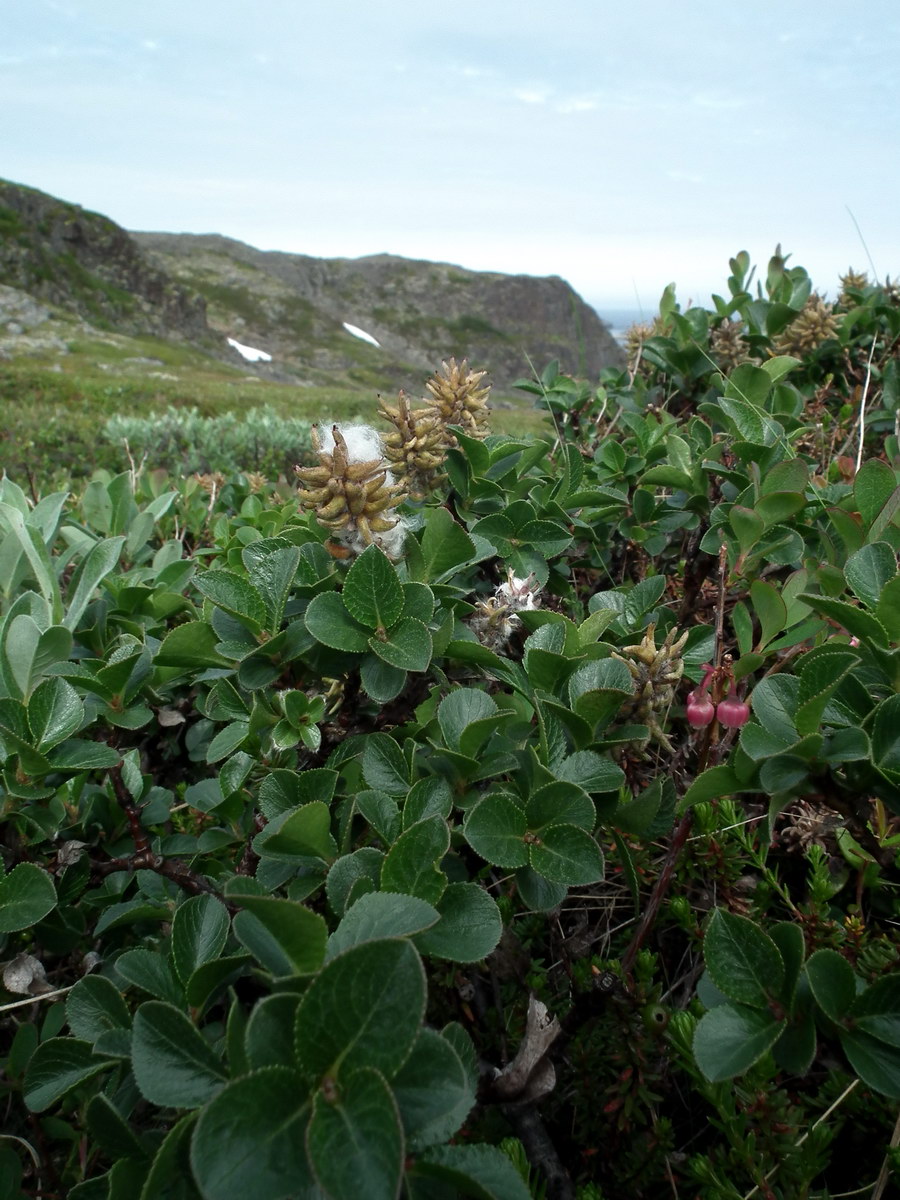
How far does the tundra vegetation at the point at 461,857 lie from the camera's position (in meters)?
0.86

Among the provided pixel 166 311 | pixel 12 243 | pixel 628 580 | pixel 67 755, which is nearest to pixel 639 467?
pixel 628 580

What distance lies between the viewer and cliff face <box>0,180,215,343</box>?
168 feet

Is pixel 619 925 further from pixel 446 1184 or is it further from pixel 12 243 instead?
pixel 12 243

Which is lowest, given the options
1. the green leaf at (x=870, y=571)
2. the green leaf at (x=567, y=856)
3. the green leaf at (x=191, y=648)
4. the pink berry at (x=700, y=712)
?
the green leaf at (x=567, y=856)

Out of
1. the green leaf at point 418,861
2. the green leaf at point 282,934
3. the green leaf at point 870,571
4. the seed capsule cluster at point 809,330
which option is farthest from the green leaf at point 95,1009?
the seed capsule cluster at point 809,330

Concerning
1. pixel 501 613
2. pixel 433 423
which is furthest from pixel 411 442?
pixel 501 613

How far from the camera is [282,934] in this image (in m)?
0.85

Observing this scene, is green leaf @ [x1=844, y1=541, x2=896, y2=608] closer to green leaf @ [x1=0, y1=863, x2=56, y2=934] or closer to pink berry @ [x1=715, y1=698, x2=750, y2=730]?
pink berry @ [x1=715, y1=698, x2=750, y2=730]

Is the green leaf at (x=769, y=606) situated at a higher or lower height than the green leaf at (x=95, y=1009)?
higher

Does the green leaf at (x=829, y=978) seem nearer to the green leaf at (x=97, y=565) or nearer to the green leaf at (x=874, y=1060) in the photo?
the green leaf at (x=874, y=1060)

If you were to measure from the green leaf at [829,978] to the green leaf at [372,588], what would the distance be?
755 millimetres

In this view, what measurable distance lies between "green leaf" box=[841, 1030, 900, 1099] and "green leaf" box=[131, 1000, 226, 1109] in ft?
2.42

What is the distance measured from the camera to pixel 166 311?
59.4 meters

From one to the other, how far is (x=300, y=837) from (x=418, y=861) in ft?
0.61
